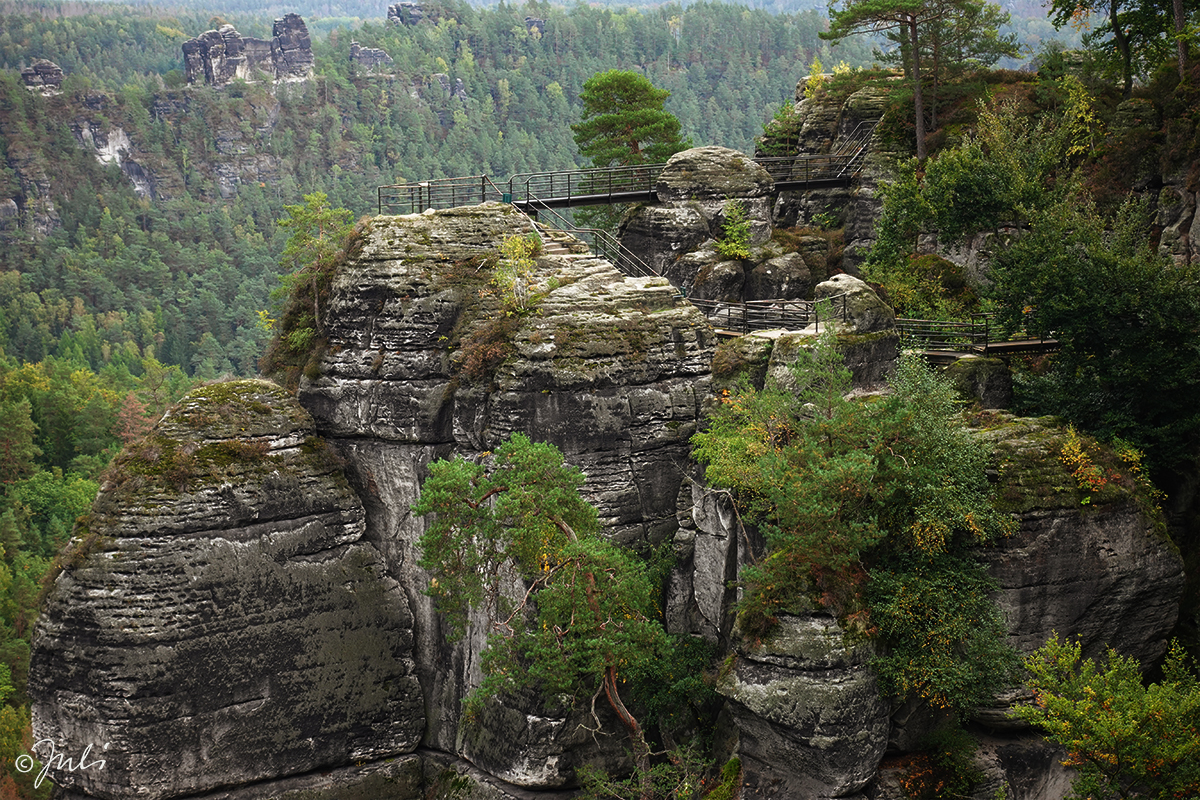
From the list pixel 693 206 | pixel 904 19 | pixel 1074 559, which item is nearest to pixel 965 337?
pixel 1074 559

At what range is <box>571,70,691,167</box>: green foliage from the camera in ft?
144

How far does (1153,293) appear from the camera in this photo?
78.2ft

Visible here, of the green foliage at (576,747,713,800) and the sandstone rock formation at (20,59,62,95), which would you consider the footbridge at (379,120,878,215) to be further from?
the sandstone rock formation at (20,59,62,95)

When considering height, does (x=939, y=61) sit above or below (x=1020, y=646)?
above

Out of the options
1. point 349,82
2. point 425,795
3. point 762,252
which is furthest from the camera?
point 349,82

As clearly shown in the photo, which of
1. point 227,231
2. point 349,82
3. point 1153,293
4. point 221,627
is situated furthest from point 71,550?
point 349,82

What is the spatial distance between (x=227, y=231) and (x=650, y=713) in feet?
411

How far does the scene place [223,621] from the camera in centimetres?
2661

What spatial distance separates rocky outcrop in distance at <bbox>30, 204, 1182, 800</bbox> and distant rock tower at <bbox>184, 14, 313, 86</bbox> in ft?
490

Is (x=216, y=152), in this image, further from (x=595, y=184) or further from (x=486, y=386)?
(x=486, y=386)

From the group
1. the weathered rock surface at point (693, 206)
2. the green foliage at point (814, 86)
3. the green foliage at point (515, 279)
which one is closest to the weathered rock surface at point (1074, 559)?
the green foliage at point (515, 279)

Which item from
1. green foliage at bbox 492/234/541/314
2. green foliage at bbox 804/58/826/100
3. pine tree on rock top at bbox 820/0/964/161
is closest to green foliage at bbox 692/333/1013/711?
green foliage at bbox 492/234/541/314

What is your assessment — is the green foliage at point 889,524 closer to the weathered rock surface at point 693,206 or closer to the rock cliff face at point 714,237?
the rock cliff face at point 714,237

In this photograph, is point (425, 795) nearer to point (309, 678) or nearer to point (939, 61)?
point (309, 678)
